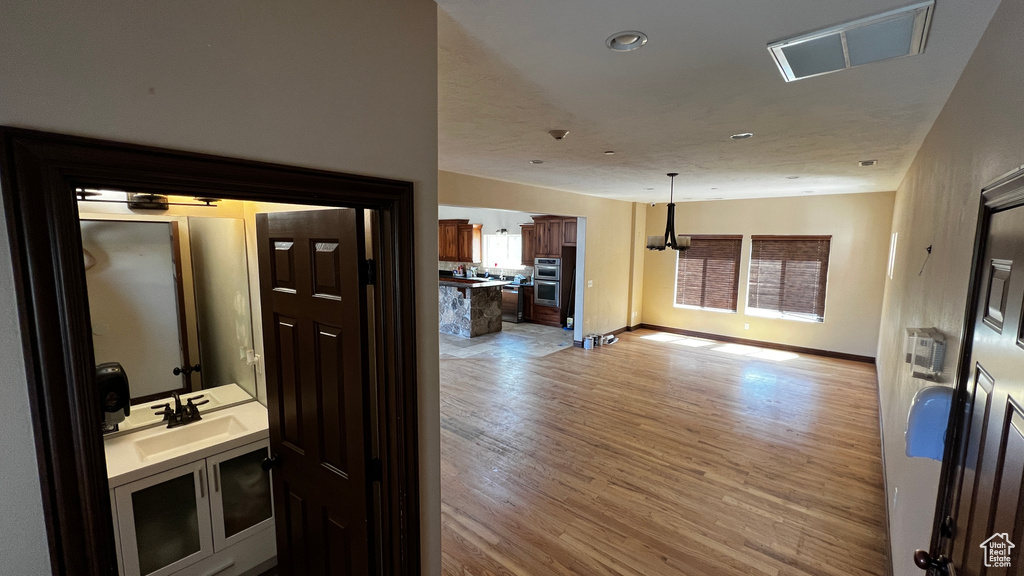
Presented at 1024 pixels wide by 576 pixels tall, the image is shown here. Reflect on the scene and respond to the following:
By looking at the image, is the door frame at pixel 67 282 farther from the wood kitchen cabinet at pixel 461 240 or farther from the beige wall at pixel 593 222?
the wood kitchen cabinet at pixel 461 240

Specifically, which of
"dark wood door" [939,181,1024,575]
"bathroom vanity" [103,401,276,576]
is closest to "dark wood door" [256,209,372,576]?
"bathroom vanity" [103,401,276,576]

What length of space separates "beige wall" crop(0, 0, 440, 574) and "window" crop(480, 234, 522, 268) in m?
8.83

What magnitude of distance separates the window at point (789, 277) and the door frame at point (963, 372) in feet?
21.1

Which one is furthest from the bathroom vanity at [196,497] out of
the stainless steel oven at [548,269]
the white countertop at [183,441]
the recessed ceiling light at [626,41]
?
the stainless steel oven at [548,269]

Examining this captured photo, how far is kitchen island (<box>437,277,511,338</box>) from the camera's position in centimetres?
809

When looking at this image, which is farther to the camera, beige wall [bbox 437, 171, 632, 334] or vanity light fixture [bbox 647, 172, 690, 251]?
beige wall [bbox 437, 171, 632, 334]

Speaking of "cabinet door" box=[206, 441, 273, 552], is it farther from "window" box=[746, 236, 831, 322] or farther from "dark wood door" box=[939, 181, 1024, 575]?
"window" box=[746, 236, 831, 322]

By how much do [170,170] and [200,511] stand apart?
6.92 feet

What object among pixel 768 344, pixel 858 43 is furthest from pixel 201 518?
pixel 768 344

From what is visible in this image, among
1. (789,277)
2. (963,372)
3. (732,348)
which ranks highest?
(963,372)

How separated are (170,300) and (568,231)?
7007 mm

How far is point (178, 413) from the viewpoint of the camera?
2398 millimetres

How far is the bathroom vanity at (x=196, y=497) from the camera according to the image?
78.3 inches

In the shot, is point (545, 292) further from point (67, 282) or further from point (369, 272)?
point (67, 282)
